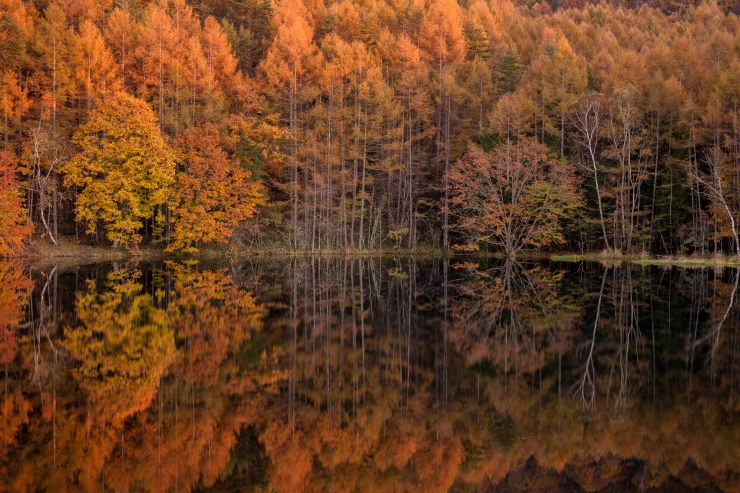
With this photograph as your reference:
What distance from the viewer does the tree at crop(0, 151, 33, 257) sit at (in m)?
31.9

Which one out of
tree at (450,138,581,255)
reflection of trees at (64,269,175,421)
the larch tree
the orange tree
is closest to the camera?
reflection of trees at (64,269,175,421)

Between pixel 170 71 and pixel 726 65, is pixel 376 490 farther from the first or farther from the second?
pixel 726 65

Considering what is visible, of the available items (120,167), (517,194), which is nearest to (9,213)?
(120,167)

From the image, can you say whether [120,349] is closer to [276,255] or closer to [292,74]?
[276,255]

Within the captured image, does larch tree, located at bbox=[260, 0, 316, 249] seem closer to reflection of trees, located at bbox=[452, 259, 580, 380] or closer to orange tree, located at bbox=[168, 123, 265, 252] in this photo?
orange tree, located at bbox=[168, 123, 265, 252]

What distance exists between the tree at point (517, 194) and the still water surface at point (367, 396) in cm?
2299

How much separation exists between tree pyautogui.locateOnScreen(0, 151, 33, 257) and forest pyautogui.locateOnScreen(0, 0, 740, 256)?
0.19 meters

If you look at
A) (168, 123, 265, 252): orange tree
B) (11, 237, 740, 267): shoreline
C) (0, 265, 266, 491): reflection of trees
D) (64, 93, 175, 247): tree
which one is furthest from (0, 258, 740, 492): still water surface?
(168, 123, 265, 252): orange tree

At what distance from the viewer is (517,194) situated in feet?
→ 136

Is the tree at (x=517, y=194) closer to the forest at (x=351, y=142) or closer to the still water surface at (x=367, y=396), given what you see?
the forest at (x=351, y=142)

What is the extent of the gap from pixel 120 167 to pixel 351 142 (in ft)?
52.2

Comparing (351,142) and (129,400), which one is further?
(351,142)

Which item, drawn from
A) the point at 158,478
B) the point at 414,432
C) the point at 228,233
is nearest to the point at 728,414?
the point at 414,432

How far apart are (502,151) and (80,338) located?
111ft
